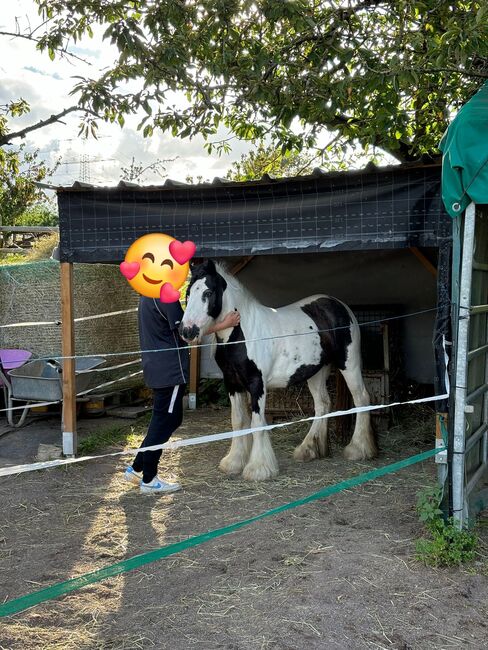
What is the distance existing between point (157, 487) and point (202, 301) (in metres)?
1.43

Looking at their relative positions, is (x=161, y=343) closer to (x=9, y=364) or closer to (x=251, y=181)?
(x=251, y=181)

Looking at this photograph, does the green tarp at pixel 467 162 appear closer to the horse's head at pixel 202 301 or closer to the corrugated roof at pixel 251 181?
the corrugated roof at pixel 251 181

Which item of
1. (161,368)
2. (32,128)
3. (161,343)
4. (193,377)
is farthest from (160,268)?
(32,128)

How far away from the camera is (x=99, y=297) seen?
756 cm

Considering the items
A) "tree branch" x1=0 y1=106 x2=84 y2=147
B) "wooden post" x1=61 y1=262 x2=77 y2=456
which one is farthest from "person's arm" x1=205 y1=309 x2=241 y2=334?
"tree branch" x1=0 y1=106 x2=84 y2=147

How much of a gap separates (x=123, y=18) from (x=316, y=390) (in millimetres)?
3556

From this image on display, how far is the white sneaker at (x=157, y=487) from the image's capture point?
4.59 metres

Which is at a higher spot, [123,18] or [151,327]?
[123,18]

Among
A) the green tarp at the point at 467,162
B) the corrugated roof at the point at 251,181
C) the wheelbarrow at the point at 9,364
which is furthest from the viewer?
the wheelbarrow at the point at 9,364

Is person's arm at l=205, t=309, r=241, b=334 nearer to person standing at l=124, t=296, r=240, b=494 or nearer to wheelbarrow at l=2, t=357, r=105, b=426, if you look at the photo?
person standing at l=124, t=296, r=240, b=494

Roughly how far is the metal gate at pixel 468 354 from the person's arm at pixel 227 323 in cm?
173

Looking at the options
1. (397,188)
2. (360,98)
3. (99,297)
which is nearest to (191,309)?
(397,188)

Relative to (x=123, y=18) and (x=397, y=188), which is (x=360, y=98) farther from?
(x=123, y=18)

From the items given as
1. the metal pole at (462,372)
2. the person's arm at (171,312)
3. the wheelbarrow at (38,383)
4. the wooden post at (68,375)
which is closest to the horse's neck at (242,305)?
the person's arm at (171,312)
